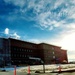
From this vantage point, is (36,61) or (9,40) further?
(36,61)

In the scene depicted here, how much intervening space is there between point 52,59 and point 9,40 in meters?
37.0

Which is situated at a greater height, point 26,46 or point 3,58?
point 26,46

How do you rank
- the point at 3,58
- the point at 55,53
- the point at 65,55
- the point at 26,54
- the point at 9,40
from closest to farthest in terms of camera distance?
1. the point at 3,58
2. the point at 9,40
3. the point at 26,54
4. the point at 55,53
5. the point at 65,55

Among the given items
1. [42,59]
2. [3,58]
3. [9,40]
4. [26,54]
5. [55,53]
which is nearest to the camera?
[3,58]

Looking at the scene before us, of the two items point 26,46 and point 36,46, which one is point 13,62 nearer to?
point 26,46

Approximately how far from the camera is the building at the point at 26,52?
79.4 meters

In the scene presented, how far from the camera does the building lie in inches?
3125

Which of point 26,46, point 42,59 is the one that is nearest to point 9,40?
point 26,46

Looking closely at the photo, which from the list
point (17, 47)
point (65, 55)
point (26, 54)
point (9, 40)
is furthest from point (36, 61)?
point (65, 55)

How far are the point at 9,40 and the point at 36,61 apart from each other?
22063 mm

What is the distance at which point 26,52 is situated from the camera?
92750 mm

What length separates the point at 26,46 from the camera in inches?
3696

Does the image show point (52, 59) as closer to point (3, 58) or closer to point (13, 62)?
point (13, 62)

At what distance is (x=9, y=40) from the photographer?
8312cm
